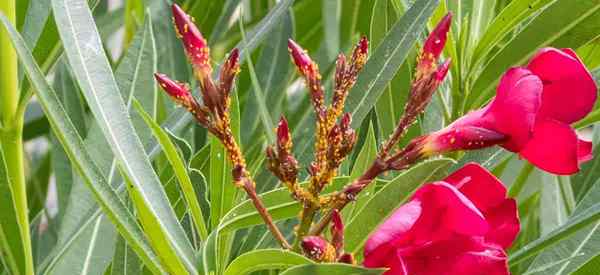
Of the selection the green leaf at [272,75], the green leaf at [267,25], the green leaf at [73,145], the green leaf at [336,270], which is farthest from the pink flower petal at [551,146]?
the green leaf at [272,75]

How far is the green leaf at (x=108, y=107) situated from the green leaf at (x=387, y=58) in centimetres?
25

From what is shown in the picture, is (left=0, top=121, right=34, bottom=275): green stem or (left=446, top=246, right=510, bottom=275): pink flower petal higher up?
(left=446, top=246, right=510, bottom=275): pink flower petal

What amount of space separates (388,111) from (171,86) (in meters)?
0.44

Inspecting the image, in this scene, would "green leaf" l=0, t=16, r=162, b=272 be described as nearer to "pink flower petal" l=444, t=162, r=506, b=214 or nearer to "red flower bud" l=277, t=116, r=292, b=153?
"red flower bud" l=277, t=116, r=292, b=153

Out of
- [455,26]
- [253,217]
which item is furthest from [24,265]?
[455,26]

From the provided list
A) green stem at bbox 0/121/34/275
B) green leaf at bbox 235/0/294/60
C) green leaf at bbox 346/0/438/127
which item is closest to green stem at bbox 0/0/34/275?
green stem at bbox 0/121/34/275

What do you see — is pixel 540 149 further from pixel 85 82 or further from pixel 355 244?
pixel 85 82

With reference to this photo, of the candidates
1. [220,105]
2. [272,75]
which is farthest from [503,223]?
[272,75]

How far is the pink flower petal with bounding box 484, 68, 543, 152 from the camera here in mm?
920

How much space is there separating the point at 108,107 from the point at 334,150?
21cm

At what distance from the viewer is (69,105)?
1.67 metres

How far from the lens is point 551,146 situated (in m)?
0.96

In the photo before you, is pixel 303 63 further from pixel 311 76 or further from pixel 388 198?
pixel 388 198

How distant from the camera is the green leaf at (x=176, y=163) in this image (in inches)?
36.9
